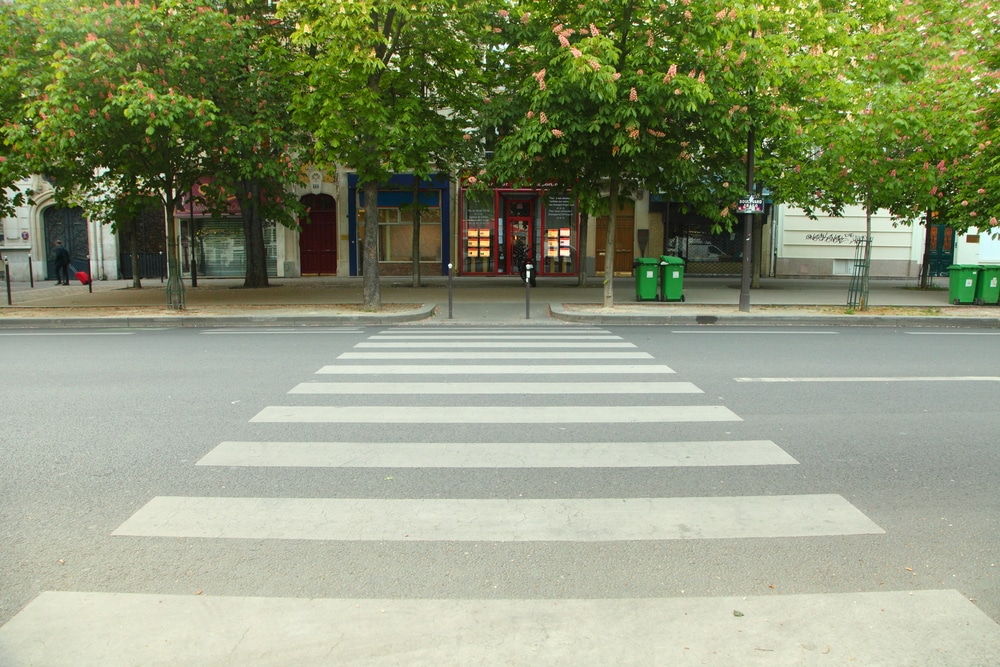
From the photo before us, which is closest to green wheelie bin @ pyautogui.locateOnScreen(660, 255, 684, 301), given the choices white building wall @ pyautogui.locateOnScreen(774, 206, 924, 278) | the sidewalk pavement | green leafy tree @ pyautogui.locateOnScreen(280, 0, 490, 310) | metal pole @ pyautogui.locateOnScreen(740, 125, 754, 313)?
the sidewalk pavement

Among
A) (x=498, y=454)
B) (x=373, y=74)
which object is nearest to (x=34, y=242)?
(x=373, y=74)

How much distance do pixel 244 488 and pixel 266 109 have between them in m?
13.7

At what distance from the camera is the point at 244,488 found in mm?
Answer: 4969

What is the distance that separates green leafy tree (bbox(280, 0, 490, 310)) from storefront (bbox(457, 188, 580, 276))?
1220 centimetres

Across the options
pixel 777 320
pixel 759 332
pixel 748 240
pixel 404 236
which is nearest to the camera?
pixel 759 332

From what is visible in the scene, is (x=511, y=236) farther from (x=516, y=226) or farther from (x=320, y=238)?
(x=320, y=238)

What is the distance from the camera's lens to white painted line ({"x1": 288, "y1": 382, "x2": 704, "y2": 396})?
7.93m

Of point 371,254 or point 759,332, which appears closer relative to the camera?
point 759,332

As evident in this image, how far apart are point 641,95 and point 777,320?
5428 millimetres

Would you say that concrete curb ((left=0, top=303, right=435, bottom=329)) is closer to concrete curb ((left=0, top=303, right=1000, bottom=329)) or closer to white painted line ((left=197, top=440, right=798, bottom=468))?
concrete curb ((left=0, top=303, right=1000, bottom=329))

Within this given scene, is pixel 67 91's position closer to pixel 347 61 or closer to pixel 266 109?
pixel 266 109

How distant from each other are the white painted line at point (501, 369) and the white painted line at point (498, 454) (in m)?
3.06

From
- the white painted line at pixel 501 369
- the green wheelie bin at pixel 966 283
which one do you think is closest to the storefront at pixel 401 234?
the green wheelie bin at pixel 966 283

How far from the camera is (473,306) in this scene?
1808 centimetres
